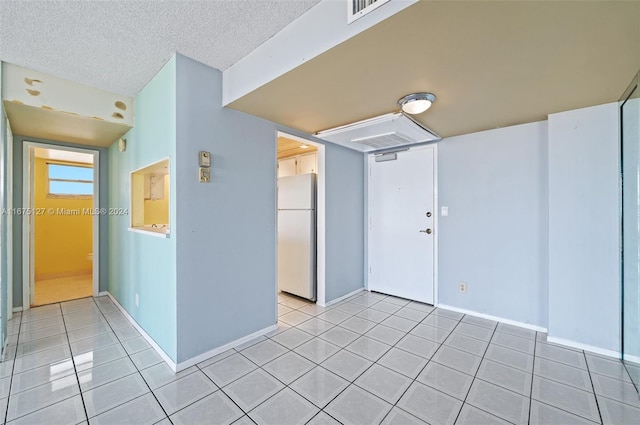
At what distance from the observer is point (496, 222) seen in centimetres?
289

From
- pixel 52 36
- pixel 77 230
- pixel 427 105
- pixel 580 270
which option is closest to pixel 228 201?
pixel 52 36

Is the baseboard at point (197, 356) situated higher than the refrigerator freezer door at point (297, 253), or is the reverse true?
the refrigerator freezer door at point (297, 253)

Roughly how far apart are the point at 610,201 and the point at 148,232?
3995 millimetres

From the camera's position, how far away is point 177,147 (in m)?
1.99

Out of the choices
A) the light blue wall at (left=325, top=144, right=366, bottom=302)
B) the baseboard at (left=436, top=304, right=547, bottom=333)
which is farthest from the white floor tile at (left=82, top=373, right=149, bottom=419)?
the baseboard at (left=436, top=304, right=547, bottom=333)

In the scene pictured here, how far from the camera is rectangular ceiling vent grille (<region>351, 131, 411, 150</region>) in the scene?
2.99 metres

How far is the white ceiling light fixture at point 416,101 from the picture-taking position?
2025mm

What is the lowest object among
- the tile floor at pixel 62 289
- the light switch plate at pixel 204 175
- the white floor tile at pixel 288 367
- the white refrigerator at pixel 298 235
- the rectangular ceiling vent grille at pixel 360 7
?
the white floor tile at pixel 288 367

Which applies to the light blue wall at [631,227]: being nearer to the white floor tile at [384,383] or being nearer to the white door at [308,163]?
the white floor tile at [384,383]

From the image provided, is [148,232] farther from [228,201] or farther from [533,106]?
[533,106]

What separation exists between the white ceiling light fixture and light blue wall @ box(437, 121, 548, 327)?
1.29 m

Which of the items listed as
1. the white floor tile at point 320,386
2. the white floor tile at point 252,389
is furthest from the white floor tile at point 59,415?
the white floor tile at point 320,386

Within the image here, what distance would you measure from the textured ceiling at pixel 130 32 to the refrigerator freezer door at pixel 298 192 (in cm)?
171

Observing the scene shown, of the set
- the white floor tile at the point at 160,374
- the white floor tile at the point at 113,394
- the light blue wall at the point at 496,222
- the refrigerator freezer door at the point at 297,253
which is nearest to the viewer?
the white floor tile at the point at 113,394
